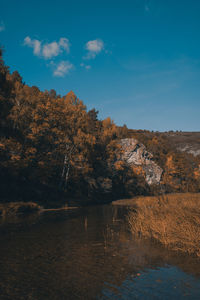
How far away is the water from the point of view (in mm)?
6848

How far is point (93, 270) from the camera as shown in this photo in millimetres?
8664

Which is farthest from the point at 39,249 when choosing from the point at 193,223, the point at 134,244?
the point at 193,223

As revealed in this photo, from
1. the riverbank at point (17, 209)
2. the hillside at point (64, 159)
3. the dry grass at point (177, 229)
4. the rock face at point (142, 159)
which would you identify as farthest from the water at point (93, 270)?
the rock face at point (142, 159)

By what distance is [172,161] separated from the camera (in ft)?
230

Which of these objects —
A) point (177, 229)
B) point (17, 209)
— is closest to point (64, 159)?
point (17, 209)

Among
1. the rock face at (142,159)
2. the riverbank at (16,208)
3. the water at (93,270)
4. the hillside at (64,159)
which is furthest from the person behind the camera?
the rock face at (142,159)

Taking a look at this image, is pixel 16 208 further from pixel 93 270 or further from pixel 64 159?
pixel 64 159

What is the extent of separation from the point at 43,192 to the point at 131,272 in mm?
29661

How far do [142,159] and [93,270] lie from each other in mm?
61255

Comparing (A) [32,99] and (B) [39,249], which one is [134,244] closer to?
(B) [39,249]

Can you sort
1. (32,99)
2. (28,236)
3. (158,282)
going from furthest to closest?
1. (32,99)
2. (28,236)
3. (158,282)

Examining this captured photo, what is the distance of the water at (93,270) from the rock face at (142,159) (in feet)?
174

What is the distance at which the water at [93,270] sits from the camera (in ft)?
22.5

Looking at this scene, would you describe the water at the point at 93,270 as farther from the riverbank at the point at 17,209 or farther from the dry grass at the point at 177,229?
the riverbank at the point at 17,209
